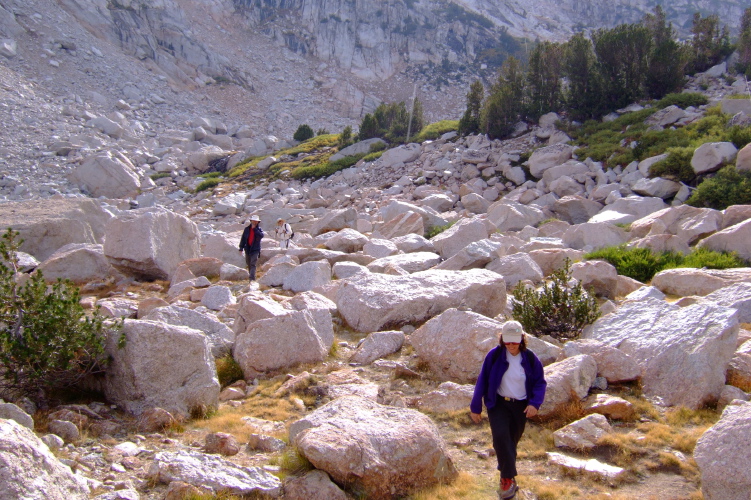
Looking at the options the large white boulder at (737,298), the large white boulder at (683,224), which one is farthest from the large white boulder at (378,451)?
the large white boulder at (683,224)

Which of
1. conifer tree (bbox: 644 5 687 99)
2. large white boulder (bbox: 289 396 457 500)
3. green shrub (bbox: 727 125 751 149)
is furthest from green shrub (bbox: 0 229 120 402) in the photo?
conifer tree (bbox: 644 5 687 99)

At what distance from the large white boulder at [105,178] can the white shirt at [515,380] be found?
2993 centimetres

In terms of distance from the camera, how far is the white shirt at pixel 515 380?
411 cm

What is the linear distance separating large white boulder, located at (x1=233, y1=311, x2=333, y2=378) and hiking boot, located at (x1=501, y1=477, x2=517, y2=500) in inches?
140

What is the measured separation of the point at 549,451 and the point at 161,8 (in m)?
69.3

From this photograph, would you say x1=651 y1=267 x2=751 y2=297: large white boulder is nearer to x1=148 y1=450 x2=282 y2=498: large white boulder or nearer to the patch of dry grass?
the patch of dry grass

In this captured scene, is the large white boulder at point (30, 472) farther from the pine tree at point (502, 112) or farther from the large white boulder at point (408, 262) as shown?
the pine tree at point (502, 112)

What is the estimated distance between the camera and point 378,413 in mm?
4594

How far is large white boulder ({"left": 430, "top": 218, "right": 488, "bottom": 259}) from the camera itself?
1292 cm

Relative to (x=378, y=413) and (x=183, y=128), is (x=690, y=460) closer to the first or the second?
(x=378, y=413)

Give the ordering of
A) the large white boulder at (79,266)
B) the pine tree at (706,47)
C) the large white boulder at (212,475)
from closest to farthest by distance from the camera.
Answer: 1. the large white boulder at (212,475)
2. the large white boulder at (79,266)
3. the pine tree at (706,47)

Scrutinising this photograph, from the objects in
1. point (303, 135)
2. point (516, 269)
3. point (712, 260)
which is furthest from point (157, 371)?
point (303, 135)

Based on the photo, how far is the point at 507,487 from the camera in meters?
3.97

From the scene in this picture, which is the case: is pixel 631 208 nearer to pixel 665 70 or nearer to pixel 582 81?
pixel 582 81
